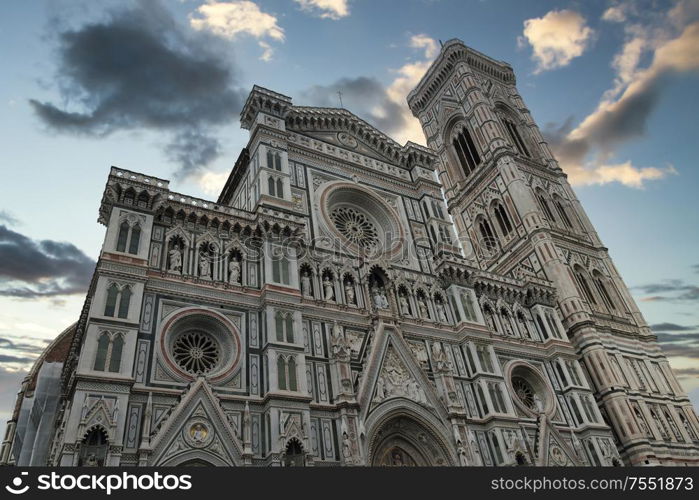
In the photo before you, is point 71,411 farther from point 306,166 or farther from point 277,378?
point 306,166

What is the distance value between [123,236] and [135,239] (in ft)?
1.38

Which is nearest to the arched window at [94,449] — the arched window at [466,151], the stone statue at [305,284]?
the stone statue at [305,284]

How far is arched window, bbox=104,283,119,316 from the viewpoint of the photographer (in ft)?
57.4

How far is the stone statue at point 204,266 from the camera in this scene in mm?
20544

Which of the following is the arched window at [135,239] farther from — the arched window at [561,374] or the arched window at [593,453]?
the arched window at [593,453]

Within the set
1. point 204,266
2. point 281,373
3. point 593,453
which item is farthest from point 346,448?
point 593,453

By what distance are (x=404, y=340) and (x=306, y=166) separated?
1072 cm

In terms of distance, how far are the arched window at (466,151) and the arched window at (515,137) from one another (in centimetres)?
318

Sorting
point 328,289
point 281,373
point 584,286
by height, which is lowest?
point 281,373

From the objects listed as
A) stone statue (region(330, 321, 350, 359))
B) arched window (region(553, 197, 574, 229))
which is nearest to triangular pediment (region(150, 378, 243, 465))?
stone statue (region(330, 321, 350, 359))

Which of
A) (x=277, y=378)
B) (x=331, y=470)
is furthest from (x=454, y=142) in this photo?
(x=331, y=470)

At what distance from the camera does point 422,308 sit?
84.5 feet

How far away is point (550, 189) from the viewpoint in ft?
134

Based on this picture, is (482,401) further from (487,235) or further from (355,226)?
(487,235)
